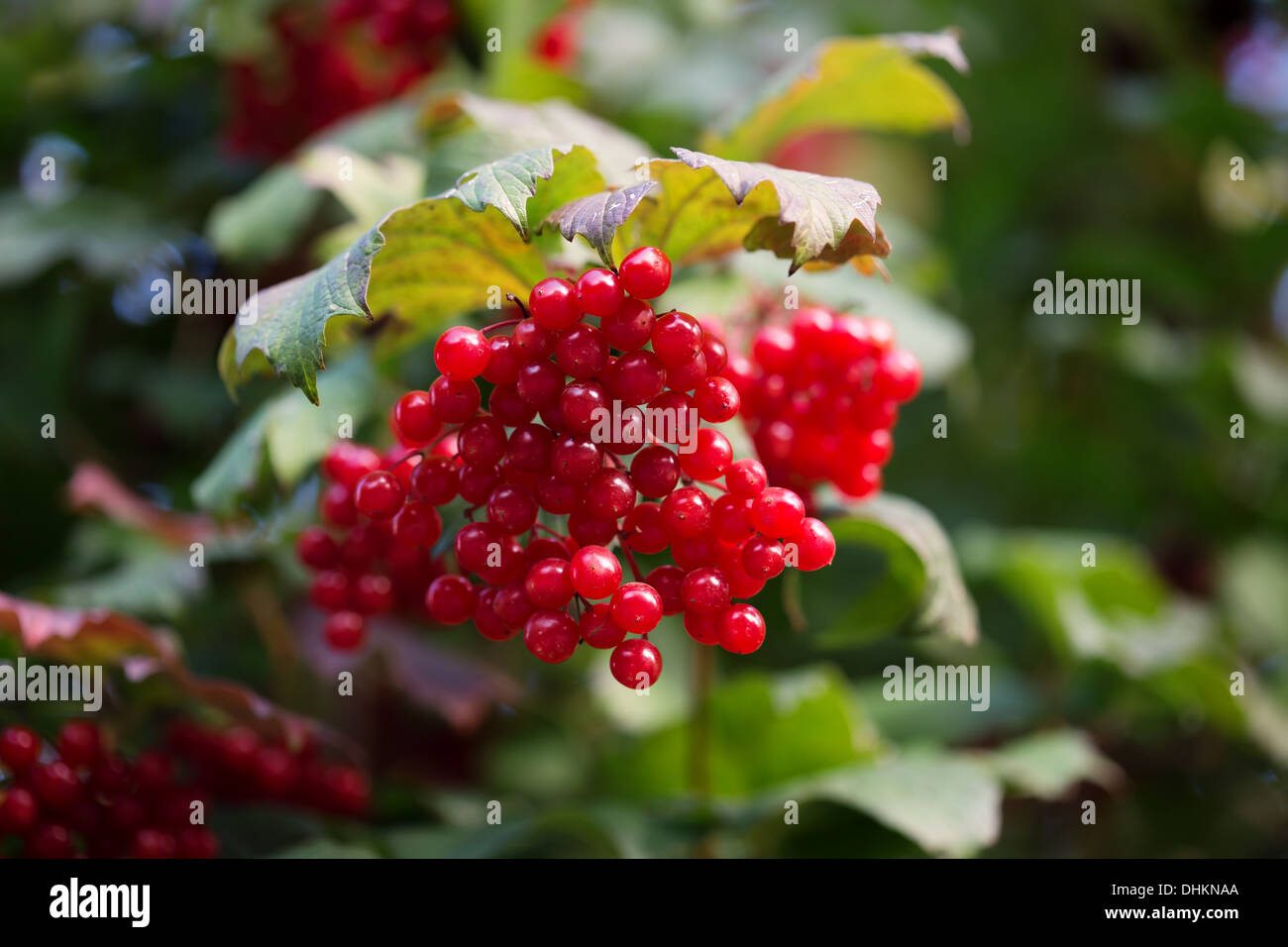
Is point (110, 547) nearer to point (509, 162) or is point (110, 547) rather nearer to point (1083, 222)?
point (509, 162)

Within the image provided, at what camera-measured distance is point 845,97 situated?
1.09 metres

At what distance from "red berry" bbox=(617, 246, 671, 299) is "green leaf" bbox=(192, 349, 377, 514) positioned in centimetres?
43

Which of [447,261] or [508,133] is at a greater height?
[508,133]

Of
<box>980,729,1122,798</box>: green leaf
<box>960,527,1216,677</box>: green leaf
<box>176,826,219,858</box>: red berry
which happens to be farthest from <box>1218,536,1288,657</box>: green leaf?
<box>176,826,219,858</box>: red berry

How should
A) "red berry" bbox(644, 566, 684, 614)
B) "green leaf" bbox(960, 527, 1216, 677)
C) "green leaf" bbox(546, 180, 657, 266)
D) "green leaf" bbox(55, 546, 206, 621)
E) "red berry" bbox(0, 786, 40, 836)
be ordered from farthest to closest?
"green leaf" bbox(960, 527, 1216, 677), "green leaf" bbox(55, 546, 206, 621), "red berry" bbox(0, 786, 40, 836), "red berry" bbox(644, 566, 684, 614), "green leaf" bbox(546, 180, 657, 266)

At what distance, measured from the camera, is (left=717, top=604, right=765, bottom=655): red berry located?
28.6 inches

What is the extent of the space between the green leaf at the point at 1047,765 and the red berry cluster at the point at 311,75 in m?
1.28

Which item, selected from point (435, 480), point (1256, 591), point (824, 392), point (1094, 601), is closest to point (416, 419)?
point (435, 480)

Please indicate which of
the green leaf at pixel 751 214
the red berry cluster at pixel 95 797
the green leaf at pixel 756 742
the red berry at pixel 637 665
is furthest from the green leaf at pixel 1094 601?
the red berry cluster at pixel 95 797

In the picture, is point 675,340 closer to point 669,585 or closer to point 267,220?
point 669,585

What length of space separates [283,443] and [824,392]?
52 cm

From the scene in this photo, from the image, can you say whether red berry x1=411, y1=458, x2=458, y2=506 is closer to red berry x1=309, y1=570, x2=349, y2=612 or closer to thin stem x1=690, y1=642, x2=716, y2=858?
red berry x1=309, y1=570, x2=349, y2=612
